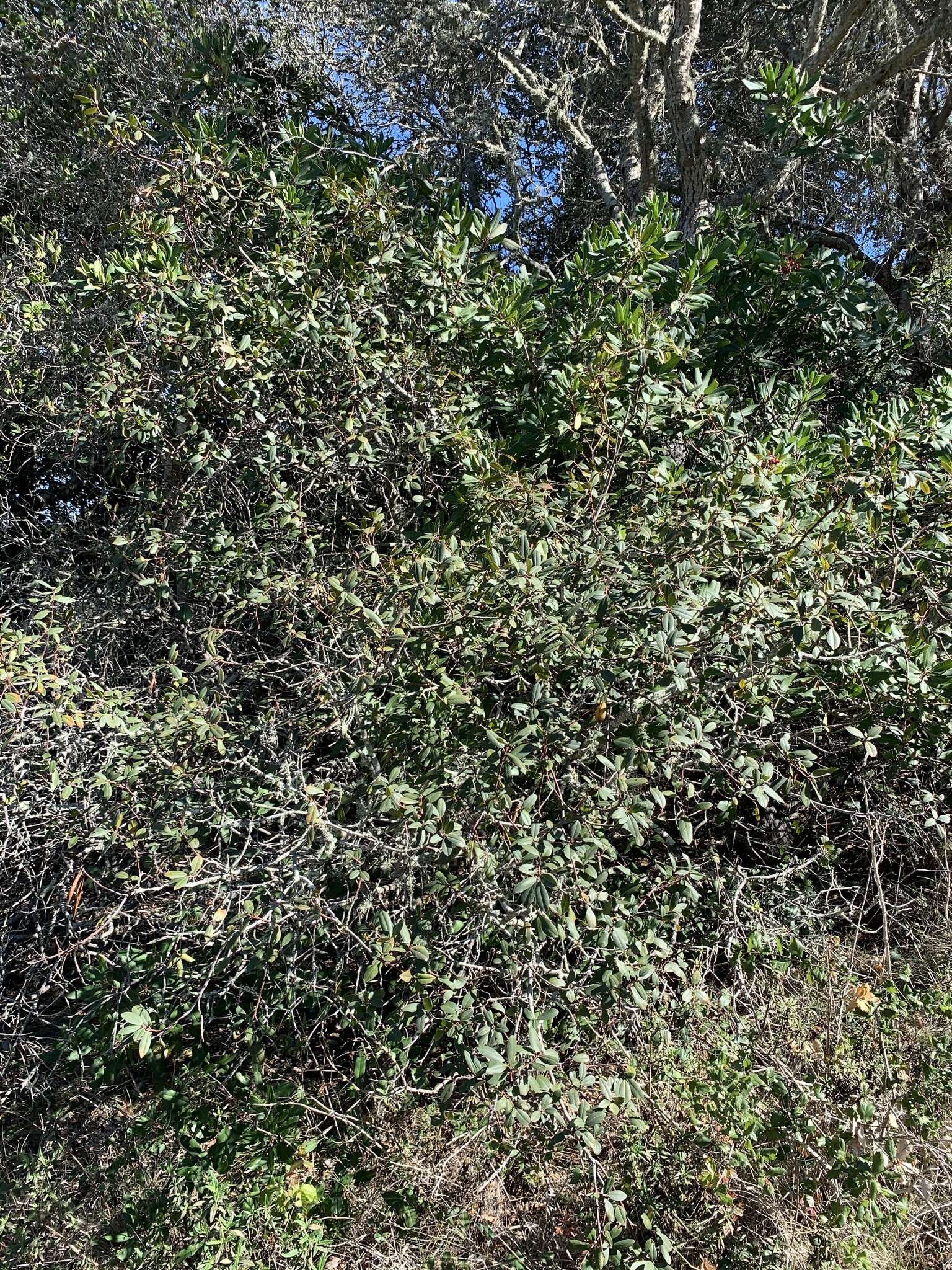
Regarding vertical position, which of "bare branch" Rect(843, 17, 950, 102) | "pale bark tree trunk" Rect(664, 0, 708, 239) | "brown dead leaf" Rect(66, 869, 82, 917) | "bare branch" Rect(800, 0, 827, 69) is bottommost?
"brown dead leaf" Rect(66, 869, 82, 917)

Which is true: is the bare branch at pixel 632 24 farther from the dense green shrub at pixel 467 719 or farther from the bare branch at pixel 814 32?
the dense green shrub at pixel 467 719

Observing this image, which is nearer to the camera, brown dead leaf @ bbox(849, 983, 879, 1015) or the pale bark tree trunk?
brown dead leaf @ bbox(849, 983, 879, 1015)

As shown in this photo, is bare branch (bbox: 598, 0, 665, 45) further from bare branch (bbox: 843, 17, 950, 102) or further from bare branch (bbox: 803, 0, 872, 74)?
bare branch (bbox: 843, 17, 950, 102)

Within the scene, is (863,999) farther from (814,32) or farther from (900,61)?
(814,32)

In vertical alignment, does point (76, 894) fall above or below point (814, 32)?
below

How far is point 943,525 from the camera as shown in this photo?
9.07 feet

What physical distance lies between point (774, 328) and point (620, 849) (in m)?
2.56

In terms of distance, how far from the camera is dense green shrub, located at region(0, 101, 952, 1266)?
96.9 inches

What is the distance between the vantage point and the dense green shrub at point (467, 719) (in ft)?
8.07

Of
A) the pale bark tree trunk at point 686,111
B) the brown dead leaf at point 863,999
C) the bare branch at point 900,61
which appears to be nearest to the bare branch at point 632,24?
the pale bark tree trunk at point 686,111

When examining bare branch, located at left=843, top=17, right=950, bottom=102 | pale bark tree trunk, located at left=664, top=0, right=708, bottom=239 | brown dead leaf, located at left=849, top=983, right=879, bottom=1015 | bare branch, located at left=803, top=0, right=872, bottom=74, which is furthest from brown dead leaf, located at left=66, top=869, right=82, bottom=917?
bare branch, located at left=803, top=0, right=872, bottom=74

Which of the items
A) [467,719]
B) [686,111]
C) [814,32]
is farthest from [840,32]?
[467,719]

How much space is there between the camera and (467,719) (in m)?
2.64

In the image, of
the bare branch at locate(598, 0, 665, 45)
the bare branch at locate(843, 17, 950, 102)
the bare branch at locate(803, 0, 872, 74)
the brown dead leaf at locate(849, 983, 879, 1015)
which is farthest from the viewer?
the bare branch at locate(598, 0, 665, 45)
